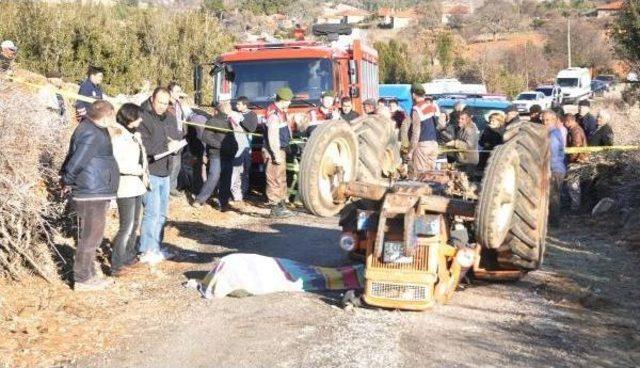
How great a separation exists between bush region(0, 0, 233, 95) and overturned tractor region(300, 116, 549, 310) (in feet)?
53.6

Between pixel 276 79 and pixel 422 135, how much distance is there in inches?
142

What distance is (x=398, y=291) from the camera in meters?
6.69

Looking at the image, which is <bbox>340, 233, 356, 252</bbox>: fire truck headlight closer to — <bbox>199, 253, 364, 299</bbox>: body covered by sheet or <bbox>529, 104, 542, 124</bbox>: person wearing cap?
<bbox>199, 253, 364, 299</bbox>: body covered by sheet

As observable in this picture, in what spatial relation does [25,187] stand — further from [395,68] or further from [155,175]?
[395,68]

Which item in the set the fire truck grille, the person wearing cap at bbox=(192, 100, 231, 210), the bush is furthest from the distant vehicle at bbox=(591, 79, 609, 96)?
the fire truck grille

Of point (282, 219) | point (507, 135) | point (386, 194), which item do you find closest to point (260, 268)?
point (386, 194)

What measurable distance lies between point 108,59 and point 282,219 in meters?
13.3

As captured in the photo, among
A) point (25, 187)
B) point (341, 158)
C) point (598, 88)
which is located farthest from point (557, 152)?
point (598, 88)

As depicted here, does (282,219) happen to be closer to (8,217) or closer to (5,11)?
(8,217)

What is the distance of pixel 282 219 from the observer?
39.6ft

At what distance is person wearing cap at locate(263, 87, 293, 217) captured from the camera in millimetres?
12242

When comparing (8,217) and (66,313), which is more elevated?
(8,217)

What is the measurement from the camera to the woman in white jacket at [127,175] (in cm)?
802

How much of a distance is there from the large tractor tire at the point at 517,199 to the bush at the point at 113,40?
17.0 meters
